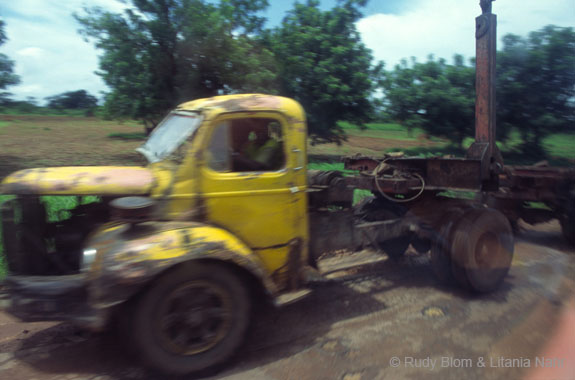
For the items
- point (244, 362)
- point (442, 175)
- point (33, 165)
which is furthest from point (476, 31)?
point (33, 165)

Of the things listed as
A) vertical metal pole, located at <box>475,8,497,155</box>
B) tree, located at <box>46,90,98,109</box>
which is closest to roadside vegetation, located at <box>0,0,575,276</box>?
vertical metal pole, located at <box>475,8,497,155</box>

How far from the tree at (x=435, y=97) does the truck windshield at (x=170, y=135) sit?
50.3ft

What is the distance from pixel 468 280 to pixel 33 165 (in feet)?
40.6

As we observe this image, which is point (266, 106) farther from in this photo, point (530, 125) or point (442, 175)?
point (530, 125)

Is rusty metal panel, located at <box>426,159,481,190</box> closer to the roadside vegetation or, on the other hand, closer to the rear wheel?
the rear wheel

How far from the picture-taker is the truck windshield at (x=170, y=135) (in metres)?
3.66

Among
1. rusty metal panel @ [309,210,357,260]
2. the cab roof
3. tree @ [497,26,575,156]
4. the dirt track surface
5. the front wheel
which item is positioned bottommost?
the dirt track surface

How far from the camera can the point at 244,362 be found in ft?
11.5

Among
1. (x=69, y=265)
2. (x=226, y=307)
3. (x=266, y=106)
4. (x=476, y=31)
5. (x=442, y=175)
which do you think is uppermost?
(x=476, y=31)

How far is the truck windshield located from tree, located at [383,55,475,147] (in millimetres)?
15322

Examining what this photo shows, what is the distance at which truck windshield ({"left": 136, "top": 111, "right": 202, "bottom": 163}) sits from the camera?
12.0 ft

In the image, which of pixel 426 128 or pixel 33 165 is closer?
pixel 33 165

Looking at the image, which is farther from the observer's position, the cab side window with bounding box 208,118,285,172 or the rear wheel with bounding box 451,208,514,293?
the rear wheel with bounding box 451,208,514,293

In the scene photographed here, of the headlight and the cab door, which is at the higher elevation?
the cab door
